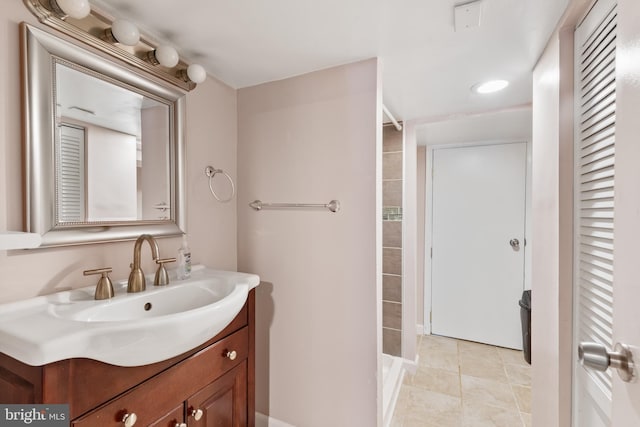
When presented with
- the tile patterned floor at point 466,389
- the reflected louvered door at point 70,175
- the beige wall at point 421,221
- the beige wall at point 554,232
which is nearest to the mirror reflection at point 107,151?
the reflected louvered door at point 70,175

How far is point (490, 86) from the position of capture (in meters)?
1.65

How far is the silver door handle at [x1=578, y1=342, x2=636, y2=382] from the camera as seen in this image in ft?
1.70

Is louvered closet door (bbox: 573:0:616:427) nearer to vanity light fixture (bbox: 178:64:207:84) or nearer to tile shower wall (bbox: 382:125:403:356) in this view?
tile shower wall (bbox: 382:125:403:356)

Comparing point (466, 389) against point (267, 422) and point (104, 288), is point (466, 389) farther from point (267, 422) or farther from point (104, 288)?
point (104, 288)

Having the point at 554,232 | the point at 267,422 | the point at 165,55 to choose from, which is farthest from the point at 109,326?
the point at 554,232

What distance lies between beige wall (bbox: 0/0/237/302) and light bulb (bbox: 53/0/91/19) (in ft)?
0.46

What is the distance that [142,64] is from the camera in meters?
1.19

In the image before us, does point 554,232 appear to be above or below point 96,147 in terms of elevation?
below

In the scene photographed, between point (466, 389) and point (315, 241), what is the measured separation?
1621mm

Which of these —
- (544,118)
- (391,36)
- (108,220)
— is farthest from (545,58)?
(108,220)

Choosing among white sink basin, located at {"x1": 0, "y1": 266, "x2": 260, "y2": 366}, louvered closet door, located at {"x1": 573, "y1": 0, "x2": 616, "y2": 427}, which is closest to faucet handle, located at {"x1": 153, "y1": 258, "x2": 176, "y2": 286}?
white sink basin, located at {"x1": 0, "y1": 266, "x2": 260, "y2": 366}

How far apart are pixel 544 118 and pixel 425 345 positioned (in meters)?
2.21

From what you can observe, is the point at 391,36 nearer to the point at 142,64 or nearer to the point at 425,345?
the point at 142,64

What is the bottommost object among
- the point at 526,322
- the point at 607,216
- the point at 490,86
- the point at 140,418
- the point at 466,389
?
the point at 466,389
